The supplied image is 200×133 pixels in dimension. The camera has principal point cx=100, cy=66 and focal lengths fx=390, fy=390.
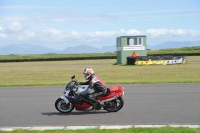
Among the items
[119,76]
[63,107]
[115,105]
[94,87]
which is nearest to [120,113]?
[115,105]

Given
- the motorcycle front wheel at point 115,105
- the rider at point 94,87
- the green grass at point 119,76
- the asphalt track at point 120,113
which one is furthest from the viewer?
the green grass at point 119,76

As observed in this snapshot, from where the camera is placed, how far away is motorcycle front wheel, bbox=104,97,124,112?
37.2ft

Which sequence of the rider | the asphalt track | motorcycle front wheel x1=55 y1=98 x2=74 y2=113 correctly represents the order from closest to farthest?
the asphalt track < the rider < motorcycle front wheel x1=55 y1=98 x2=74 y2=113

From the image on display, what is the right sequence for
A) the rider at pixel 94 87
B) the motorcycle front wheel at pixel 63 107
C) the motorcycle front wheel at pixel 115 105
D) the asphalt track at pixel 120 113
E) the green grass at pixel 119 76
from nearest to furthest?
1. the asphalt track at pixel 120 113
2. the rider at pixel 94 87
3. the motorcycle front wheel at pixel 115 105
4. the motorcycle front wheel at pixel 63 107
5. the green grass at pixel 119 76

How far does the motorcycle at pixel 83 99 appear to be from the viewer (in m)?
11.2

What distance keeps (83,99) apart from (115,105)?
0.96 metres

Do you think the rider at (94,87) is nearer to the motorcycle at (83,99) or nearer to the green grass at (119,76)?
the motorcycle at (83,99)

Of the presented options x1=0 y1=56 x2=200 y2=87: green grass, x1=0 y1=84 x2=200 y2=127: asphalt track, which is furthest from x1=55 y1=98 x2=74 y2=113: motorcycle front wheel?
x1=0 y1=56 x2=200 y2=87: green grass

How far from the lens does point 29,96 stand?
16.0 m

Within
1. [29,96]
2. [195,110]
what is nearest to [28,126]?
[195,110]

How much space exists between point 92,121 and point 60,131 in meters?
1.77

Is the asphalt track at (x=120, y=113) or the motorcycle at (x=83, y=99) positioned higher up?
the motorcycle at (x=83, y=99)

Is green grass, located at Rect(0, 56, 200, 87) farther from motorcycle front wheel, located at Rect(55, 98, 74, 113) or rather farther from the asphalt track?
motorcycle front wheel, located at Rect(55, 98, 74, 113)

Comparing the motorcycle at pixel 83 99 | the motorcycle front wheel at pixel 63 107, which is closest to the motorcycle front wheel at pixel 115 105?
the motorcycle at pixel 83 99
